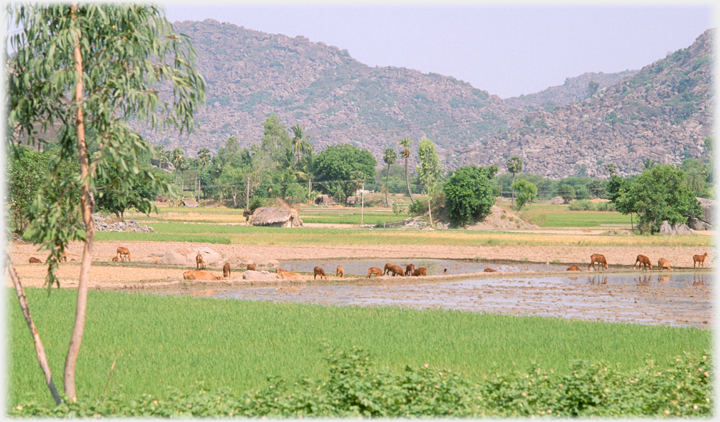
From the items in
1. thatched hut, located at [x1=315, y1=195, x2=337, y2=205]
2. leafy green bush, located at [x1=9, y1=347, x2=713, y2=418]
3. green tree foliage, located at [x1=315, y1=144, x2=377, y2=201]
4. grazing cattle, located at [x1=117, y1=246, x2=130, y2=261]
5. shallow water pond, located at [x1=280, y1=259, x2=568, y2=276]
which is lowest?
shallow water pond, located at [x1=280, y1=259, x2=568, y2=276]

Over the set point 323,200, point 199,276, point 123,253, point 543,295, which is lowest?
point 543,295

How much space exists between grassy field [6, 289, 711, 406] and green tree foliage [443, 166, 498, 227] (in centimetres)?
5387

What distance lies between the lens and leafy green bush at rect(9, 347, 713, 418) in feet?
23.7

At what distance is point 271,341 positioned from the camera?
44.3 feet

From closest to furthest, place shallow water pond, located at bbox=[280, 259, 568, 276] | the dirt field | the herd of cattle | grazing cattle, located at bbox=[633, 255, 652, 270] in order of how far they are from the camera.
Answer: the herd of cattle
grazing cattle, located at bbox=[633, 255, 652, 270]
shallow water pond, located at bbox=[280, 259, 568, 276]
the dirt field

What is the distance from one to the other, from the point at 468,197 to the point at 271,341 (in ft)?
195

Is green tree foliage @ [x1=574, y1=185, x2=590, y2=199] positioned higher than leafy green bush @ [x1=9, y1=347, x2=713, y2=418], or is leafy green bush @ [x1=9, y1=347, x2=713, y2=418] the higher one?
green tree foliage @ [x1=574, y1=185, x2=590, y2=199]

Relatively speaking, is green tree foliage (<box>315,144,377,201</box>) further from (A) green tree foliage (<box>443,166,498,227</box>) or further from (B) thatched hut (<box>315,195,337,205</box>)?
(A) green tree foliage (<box>443,166,498,227</box>)

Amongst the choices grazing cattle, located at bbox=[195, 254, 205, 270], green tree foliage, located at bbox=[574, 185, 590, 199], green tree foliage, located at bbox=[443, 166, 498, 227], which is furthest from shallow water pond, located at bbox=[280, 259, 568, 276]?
green tree foliage, located at bbox=[574, 185, 590, 199]

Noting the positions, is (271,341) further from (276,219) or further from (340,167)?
(340,167)

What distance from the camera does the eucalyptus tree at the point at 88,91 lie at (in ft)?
24.5

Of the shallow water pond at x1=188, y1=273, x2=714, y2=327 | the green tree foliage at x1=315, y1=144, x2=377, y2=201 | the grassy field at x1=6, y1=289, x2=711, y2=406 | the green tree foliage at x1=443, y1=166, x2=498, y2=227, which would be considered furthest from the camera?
the green tree foliage at x1=315, y1=144, x2=377, y2=201

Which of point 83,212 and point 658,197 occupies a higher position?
point 658,197

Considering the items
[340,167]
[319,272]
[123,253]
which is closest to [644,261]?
[319,272]
